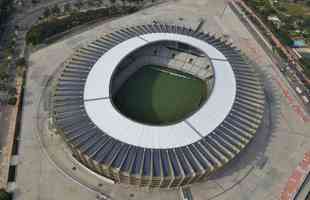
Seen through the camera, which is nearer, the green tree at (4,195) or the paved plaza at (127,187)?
the green tree at (4,195)

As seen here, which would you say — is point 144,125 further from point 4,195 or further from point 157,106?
point 4,195

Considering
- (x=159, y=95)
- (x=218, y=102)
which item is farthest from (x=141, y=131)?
(x=159, y=95)

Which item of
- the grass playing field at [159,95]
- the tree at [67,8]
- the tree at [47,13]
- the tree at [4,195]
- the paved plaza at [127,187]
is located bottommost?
the tree at [4,195]

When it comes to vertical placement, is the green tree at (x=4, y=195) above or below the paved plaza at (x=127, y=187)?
below

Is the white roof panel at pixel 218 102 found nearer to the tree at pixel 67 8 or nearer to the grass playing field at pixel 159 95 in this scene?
the grass playing field at pixel 159 95

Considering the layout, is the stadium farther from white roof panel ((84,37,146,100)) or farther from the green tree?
the green tree

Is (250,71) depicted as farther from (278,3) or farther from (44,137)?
(278,3)

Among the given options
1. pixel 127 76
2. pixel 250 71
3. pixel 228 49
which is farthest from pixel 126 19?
pixel 250 71

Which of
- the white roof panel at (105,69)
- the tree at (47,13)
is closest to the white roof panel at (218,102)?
the white roof panel at (105,69)
